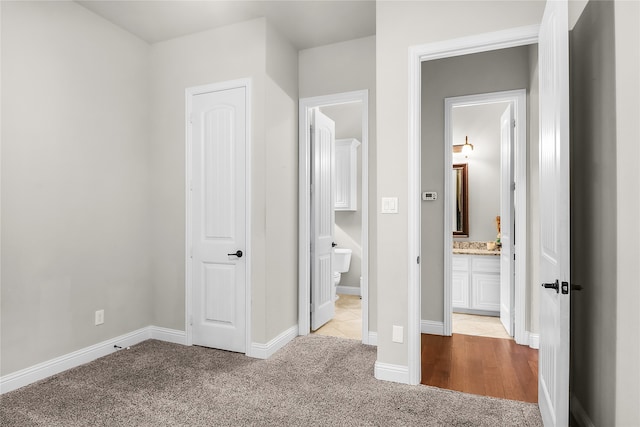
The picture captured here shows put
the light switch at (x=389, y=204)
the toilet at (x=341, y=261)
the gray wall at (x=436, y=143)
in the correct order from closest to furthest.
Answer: the light switch at (x=389, y=204), the gray wall at (x=436, y=143), the toilet at (x=341, y=261)

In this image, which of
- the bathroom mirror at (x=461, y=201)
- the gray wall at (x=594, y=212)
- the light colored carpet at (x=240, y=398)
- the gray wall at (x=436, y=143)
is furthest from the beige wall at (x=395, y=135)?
the bathroom mirror at (x=461, y=201)

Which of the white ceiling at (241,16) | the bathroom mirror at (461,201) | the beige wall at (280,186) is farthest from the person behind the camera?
the bathroom mirror at (461,201)

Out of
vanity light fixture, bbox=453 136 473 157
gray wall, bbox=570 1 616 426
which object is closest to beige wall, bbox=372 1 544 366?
gray wall, bbox=570 1 616 426

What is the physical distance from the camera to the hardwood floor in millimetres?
2529

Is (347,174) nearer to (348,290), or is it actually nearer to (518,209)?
(348,290)

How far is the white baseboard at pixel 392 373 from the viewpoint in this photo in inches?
101

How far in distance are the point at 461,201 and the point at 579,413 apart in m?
3.19

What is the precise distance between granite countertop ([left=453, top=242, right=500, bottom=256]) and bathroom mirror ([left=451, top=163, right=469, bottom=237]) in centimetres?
25

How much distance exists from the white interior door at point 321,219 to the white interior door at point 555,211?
2098 mm

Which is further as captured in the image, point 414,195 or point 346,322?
point 346,322

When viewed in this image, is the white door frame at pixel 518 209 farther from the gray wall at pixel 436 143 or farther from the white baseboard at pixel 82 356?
the white baseboard at pixel 82 356

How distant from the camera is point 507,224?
12.3ft

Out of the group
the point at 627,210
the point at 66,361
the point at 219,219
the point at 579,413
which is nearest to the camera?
the point at 627,210

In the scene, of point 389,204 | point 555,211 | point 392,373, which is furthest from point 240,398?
point 555,211
